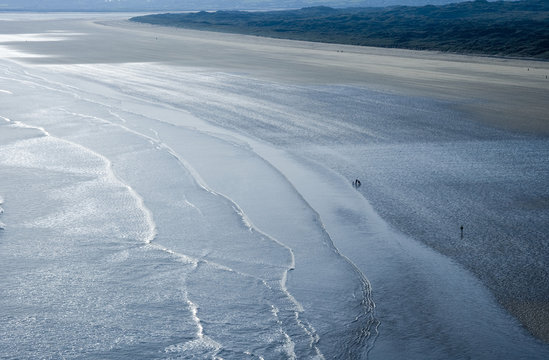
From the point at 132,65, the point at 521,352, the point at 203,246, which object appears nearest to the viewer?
the point at 521,352

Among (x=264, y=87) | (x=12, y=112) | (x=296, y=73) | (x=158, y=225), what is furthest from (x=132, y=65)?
(x=158, y=225)

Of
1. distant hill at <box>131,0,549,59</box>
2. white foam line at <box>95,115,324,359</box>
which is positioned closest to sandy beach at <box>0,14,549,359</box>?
white foam line at <box>95,115,324,359</box>

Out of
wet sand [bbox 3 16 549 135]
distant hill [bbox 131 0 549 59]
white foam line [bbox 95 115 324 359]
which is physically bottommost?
white foam line [bbox 95 115 324 359]

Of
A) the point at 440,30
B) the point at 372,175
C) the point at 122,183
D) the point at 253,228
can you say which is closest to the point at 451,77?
the point at 372,175

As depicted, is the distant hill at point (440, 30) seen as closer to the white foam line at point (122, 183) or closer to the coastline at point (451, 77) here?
the coastline at point (451, 77)

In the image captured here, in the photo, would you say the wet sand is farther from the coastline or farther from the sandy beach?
the sandy beach

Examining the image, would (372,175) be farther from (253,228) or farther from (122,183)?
(122,183)

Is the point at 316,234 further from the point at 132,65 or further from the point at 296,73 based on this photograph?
the point at 132,65

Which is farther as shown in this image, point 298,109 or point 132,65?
point 132,65
